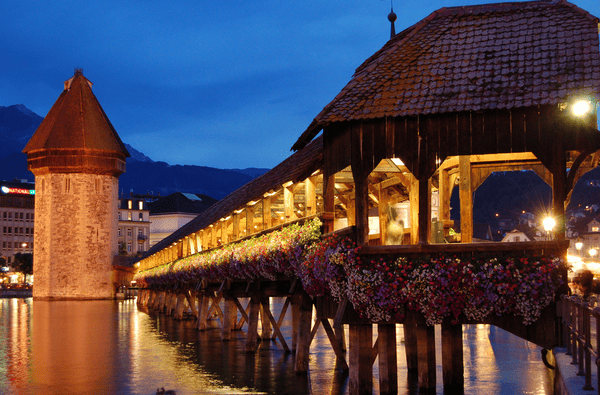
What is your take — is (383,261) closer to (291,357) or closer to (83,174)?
(291,357)

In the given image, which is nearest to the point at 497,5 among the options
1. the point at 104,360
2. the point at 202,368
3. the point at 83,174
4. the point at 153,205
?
the point at 202,368

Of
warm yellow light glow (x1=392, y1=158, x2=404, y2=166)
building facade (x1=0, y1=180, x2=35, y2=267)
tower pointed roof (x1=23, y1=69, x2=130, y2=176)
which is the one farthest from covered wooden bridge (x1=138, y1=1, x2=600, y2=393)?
building facade (x1=0, y1=180, x2=35, y2=267)

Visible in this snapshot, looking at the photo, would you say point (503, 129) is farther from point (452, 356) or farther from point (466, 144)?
point (452, 356)

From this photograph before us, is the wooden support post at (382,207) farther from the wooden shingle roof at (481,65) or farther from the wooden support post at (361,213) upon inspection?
the wooden shingle roof at (481,65)

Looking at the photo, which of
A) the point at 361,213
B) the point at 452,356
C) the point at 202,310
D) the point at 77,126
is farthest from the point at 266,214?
the point at 77,126

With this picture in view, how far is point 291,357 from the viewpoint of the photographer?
1858 centimetres

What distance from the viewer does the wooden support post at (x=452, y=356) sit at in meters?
11.3

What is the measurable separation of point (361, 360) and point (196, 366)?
6.58 m

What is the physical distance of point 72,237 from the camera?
68.9 meters

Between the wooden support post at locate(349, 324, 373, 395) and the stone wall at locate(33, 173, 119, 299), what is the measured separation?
198 ft

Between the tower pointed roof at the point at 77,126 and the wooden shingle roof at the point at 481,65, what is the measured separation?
60.0 meters

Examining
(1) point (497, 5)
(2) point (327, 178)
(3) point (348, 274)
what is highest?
(1) point (497, 5)

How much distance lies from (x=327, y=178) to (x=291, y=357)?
6.54 metres

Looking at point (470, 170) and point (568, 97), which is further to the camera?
point (470, 170)
